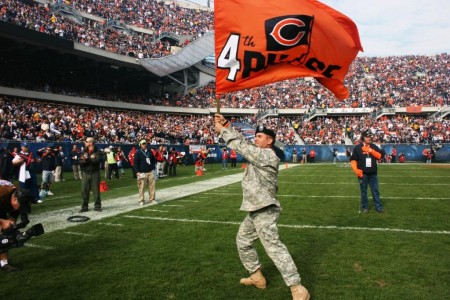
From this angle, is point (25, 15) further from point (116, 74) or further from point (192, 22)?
point (192, 22)

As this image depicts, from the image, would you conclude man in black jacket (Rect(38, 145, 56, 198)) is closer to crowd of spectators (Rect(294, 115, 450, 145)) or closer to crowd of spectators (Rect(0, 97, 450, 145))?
crowd of spectators (Rect(0, 97, 450, 145))

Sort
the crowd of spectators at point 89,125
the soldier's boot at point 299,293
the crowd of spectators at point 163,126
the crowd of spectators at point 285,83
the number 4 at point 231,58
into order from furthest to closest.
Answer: the crowd of spectators at point 285,83 → the crowd of spectators at point 163,126 → the crowd of spectators at point 89,125 → the number 4 at point 231,58 → the soldier's boot at point 299,293

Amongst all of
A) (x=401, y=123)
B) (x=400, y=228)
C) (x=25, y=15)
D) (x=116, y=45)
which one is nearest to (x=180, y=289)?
(x=400, y=228)

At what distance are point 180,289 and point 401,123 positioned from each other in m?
48.1

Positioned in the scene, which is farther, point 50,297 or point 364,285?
point 364,285

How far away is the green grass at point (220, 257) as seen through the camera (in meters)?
4.61

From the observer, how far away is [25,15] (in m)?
32.5

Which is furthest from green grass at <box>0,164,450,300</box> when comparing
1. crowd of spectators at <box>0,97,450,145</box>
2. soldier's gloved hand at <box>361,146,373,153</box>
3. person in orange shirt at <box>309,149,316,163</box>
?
person in orange shirt at <box>309,149,316,163</box>

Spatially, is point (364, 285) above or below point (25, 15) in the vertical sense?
below

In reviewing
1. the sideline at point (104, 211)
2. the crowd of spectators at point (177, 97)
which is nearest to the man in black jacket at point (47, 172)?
the sideline at point (104, 211)

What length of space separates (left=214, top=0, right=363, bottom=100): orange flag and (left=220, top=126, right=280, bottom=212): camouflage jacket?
3.36 feet

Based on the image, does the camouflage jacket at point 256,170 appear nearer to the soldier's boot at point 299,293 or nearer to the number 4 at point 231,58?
the soldier's boot at point 299,293

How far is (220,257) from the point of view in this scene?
5.96 meters

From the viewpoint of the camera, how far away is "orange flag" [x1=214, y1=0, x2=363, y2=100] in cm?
543
